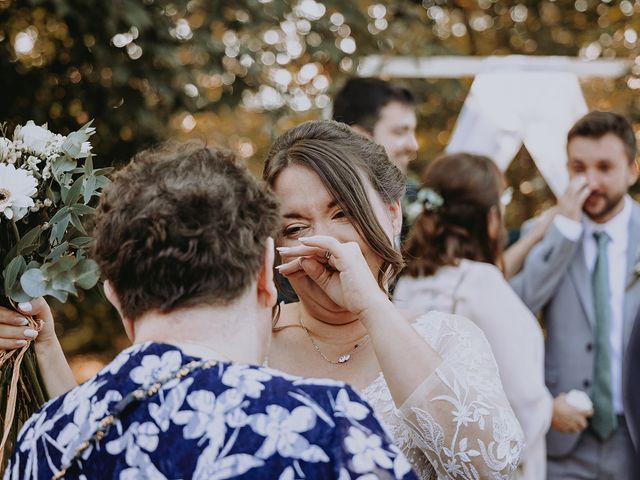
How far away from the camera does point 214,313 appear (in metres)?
1.46

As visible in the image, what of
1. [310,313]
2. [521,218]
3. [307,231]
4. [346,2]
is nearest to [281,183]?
[307,231]

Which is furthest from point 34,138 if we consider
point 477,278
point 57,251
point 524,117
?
point 524,117

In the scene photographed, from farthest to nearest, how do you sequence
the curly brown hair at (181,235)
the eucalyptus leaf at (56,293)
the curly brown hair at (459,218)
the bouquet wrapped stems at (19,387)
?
the curly brown hair at (459,218) < the bouquet wrapped stems at (19,387) < the eucalyptus leaf at (56,293) < the curly brown hair at (181,235)

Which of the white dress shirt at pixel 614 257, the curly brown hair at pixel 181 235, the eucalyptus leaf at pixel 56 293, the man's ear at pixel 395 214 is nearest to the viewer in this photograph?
the curly brown hair at pixel 181 235

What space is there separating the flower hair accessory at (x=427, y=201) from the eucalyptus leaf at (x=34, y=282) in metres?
2.49

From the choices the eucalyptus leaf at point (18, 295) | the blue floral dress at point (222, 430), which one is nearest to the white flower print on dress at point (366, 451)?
the blue floral dress at point (222, 430)

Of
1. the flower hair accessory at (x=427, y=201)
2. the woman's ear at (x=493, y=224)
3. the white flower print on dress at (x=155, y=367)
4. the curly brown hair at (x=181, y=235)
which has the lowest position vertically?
the woman's ear at (x=493, y=224)

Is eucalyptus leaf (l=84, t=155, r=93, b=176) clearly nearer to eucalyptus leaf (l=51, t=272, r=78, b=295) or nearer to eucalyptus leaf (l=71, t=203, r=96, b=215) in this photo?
eucalyptus leaf (l=71, t=203, r=96, b=215)

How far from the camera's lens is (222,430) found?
1.33 meters

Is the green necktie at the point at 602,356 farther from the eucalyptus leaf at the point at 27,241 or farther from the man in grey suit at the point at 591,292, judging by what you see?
the eucalyptus leaf at the point at 27,241

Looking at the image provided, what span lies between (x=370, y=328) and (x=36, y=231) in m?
0.82

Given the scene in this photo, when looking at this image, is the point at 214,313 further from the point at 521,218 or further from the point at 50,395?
the point at 521,218

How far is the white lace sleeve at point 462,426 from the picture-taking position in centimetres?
195

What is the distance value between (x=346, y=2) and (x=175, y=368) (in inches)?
151
